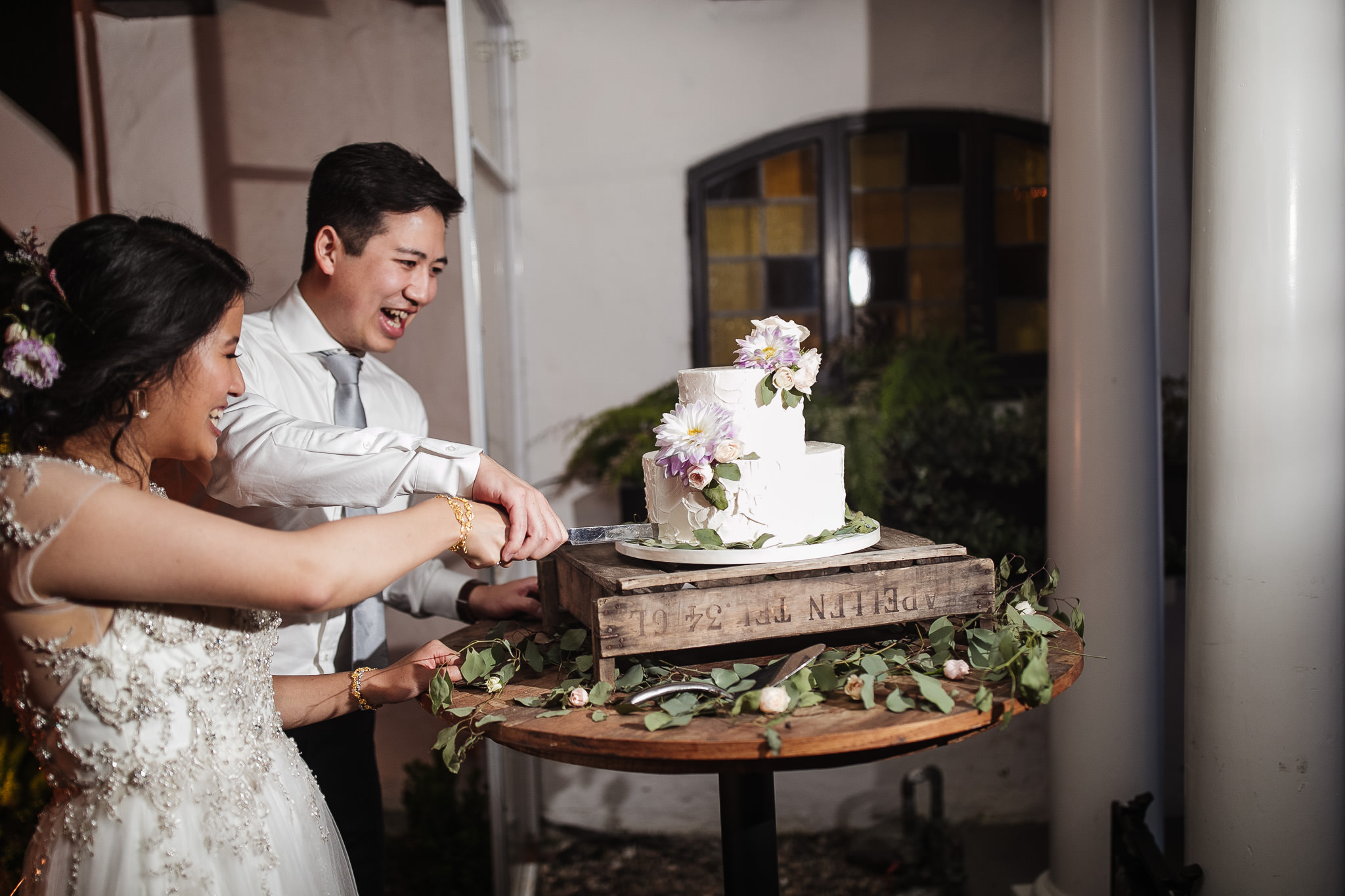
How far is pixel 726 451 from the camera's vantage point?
169 cm

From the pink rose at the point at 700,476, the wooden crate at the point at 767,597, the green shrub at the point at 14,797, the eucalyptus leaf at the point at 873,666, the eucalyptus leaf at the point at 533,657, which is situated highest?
the pink rose at the point at 700,476

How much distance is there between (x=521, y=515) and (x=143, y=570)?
59 cm

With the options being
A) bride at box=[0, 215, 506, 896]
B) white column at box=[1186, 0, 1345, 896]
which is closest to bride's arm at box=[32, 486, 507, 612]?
bride at box=[0, 215, 506, 896]

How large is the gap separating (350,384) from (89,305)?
1.06m

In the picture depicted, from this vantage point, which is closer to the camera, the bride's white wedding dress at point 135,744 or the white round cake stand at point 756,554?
the bride's white wedding dress at point 135,744

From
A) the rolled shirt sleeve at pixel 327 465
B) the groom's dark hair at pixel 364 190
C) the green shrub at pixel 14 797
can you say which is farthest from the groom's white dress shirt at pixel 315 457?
the green shrub at pixel 14 797

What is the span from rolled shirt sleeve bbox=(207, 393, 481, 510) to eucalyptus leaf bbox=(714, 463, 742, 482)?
17.6 inches

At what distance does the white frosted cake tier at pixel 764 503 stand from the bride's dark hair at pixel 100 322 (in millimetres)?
856

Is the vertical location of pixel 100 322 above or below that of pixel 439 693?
above

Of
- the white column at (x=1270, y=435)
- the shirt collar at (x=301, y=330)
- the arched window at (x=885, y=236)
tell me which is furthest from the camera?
the arched window at (x=885, y=236)

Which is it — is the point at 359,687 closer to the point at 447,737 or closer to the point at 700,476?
the point at 447,737

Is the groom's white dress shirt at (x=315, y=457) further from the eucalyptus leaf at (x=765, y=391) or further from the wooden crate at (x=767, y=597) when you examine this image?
the eucalyptus leaf at (x=765, y=391)

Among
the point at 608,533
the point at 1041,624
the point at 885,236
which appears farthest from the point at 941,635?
the point at 885,236

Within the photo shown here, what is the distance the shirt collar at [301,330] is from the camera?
246 centimetres
